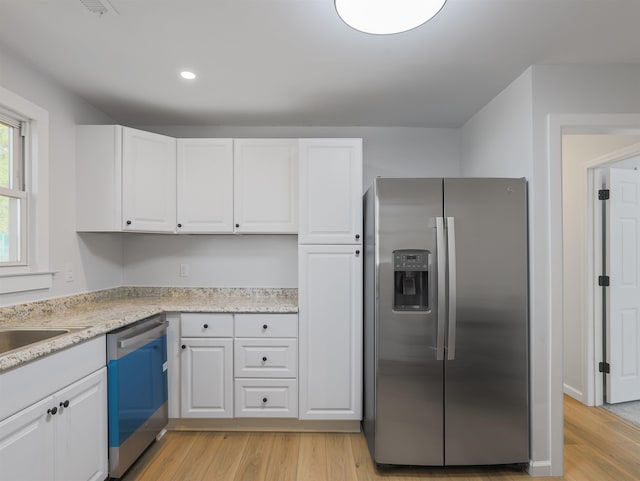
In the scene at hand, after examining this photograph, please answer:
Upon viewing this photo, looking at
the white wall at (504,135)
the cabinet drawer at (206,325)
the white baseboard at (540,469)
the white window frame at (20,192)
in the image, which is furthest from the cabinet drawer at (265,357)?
the white wall at (504,135)

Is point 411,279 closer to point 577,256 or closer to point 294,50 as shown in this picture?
point 294,50

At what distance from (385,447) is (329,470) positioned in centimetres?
37

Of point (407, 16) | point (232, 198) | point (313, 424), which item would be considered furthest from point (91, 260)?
point (407, 16)

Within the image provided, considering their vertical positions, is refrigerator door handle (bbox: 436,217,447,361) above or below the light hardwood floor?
above

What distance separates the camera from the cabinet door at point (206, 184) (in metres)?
2.75

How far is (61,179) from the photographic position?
2314 millimetres

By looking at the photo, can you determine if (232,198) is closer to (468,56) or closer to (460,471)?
(468,56)

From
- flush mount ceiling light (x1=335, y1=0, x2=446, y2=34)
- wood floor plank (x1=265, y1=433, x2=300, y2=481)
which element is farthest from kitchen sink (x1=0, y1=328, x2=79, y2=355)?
flush mount ceiling light (x1=335, y1=0, x2=446, y2=34)

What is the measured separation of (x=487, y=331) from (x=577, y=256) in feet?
5.58

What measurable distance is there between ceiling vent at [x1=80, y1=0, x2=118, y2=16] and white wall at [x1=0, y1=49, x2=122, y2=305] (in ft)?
2.53

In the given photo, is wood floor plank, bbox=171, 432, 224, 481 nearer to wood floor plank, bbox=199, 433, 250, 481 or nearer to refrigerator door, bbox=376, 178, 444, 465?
wood floor plank, bbox=199, 433, 250, 481

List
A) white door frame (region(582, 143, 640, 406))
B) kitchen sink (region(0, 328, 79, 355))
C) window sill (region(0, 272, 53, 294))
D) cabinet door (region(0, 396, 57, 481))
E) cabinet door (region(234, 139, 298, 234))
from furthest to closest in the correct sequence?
white door frame (region(582, 143, 640, 406))
cabinet door (region(234, 139, 298, 234))
window sill (region(0, 272, 53, 294))
kitchen sink (region(0, 328, 79, 355))
cabinet door (region(0, 396, 57, 481))

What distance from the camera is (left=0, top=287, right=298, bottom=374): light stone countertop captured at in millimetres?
1533

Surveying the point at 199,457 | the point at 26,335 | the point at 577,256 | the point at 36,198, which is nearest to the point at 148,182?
the point at 36,198
